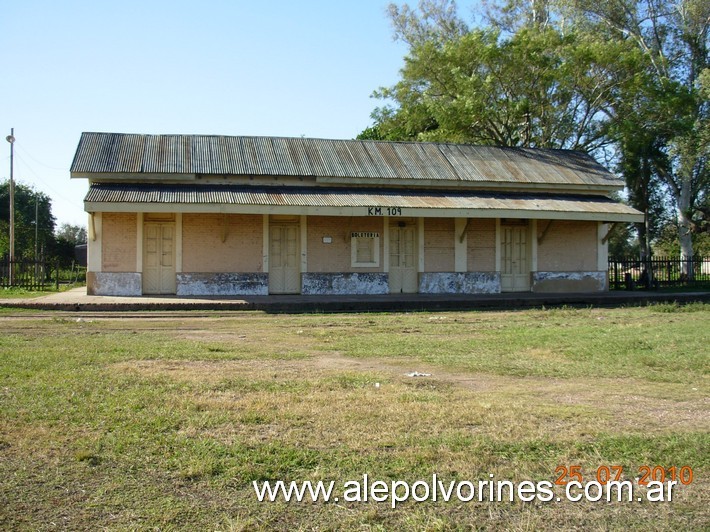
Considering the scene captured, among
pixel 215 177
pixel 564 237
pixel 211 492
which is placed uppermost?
pixel 215 177

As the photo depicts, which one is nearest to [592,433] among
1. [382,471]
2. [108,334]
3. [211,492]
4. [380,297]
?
[382,471]

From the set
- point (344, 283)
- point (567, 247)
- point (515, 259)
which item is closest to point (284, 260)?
point (344, 283)

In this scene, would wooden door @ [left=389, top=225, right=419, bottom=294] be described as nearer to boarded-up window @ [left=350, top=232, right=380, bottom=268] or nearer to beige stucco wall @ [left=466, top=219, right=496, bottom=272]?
boarded-up window @ [left=350, top=232, right=380, bottom=268]

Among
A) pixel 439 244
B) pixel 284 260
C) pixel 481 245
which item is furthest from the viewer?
pixel 481 245

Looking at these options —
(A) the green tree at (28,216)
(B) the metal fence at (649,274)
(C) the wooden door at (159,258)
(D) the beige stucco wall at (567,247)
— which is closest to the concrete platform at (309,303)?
(C) the wooden door at (159,258)

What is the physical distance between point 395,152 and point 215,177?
6260 mm

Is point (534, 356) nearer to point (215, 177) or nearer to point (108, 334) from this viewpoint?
point (108, 334)

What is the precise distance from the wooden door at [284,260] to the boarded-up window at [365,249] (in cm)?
166

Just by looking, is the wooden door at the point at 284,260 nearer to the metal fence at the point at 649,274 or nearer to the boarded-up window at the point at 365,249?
the boarded-up window at the point at 365,249

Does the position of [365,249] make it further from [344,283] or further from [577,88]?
[577,88]

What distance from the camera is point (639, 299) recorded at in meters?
19.4

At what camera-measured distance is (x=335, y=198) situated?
1930cm

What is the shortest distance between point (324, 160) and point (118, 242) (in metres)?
6.75

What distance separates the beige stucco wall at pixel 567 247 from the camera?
2203 centimetres
